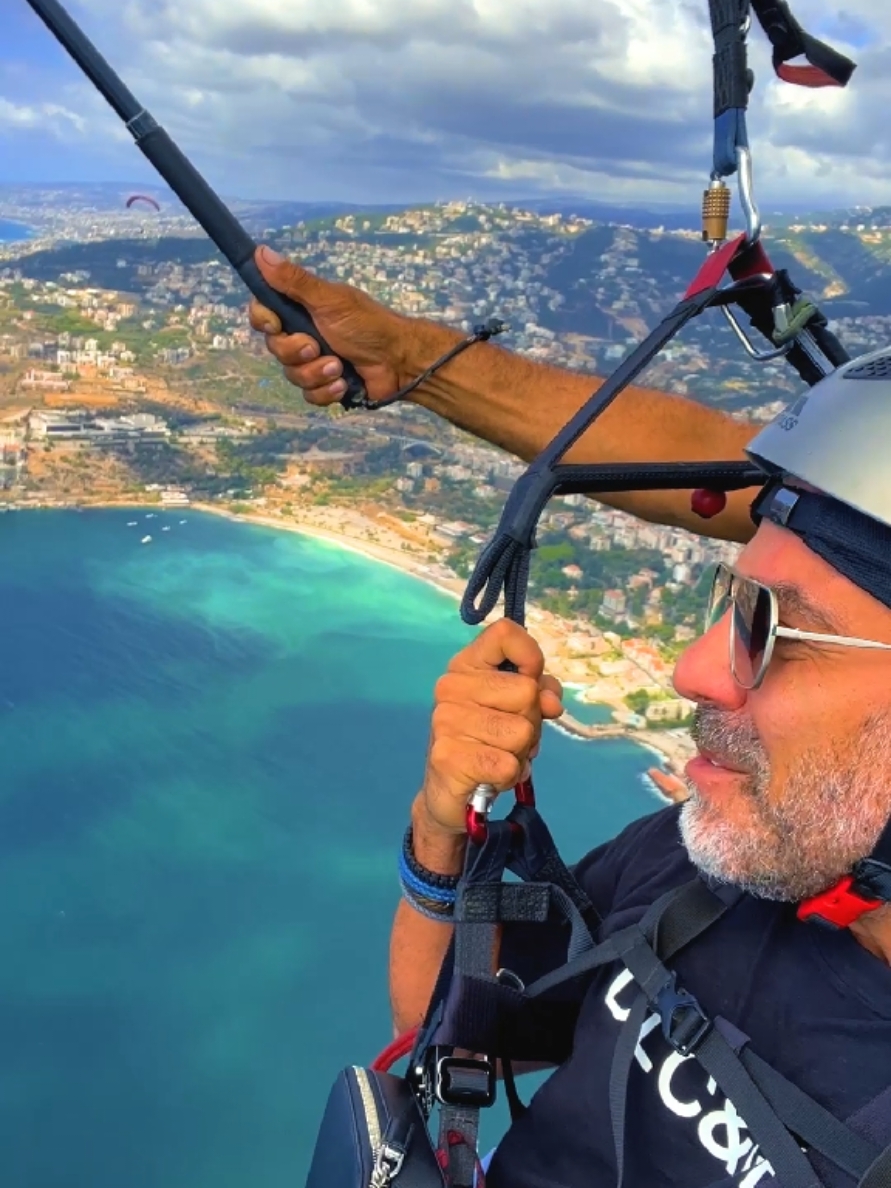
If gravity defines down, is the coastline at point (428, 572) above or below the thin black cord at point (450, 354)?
below

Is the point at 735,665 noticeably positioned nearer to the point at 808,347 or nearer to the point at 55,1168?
the point at 808,347

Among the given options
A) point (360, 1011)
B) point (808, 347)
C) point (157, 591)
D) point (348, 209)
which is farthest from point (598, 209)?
point (808, 347)

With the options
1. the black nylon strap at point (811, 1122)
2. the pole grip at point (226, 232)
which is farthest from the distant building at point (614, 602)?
the black nylon strap at point (811, 1122)

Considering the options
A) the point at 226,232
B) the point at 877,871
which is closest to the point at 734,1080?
the point at 877,871

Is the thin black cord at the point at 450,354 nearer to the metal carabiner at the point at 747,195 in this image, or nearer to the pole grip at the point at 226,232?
the pole grip at the point at 226,232

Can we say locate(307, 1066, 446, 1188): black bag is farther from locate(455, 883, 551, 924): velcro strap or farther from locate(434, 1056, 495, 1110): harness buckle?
locate(455, 883, 551, 924): velcro strap

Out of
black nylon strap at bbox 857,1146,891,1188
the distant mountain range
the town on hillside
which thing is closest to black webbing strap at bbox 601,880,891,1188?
black nylon strap at bbox 857,1146,891,1188
